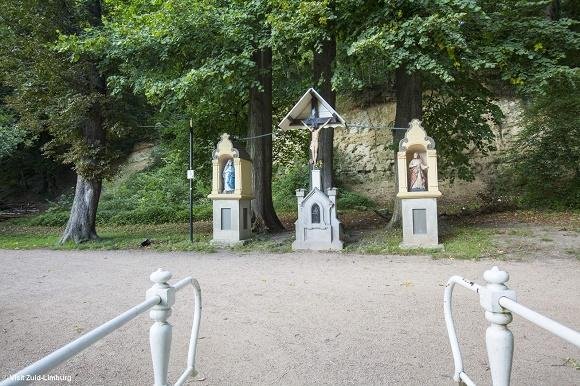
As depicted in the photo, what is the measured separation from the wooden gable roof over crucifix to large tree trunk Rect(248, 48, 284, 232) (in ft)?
6.05

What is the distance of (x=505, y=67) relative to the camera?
10.5 m

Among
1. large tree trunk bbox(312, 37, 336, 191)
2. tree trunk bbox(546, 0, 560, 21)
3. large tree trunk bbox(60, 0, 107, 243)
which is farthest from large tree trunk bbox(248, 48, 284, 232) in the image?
tree trunk bbox(546, 0, 560, 21)

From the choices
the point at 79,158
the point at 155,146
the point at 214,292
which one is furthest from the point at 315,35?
the point at 155,146

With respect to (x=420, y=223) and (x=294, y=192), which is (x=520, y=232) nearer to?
(x=420, y=223)

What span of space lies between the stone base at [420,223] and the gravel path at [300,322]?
60.7 inches

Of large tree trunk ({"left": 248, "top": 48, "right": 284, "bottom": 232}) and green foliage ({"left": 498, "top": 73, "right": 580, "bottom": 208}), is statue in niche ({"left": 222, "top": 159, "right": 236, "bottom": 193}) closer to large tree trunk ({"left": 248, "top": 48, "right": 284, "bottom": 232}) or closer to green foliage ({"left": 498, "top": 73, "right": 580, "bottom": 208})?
large tree trunk ({"left": 248, "top": 48, "right": 284, "bottom": 232})

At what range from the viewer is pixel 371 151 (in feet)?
74.8

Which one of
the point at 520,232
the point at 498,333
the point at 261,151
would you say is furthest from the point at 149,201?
the point at 498,333

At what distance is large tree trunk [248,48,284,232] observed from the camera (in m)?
13.1

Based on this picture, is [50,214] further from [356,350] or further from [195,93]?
[356,350]

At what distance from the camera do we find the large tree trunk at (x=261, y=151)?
13148 millimetres

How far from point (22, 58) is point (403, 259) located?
1217cm

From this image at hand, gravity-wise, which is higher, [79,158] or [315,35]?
[315,35]

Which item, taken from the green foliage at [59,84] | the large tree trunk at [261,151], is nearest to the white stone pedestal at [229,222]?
the large tree trunk at [261,151]
